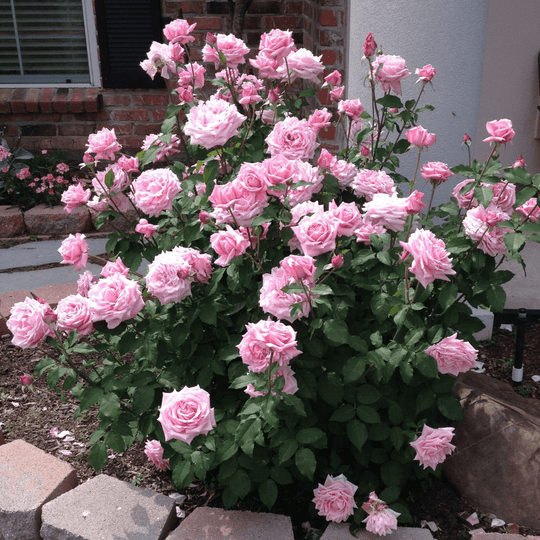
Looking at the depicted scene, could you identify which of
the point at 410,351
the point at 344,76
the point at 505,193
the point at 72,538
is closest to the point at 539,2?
the point at 344,76

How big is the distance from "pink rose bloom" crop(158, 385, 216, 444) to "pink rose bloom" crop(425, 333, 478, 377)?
59cm

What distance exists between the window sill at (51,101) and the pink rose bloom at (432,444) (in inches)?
134

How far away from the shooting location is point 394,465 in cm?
156

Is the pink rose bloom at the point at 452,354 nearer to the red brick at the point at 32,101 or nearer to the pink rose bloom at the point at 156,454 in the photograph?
the pink rose bloom at the point at 156,454

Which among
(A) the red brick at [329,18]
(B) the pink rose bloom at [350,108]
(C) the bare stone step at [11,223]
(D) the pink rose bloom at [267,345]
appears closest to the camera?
(D) the pink rose bloom at [267,345]

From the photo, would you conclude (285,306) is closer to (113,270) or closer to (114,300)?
(114,300)

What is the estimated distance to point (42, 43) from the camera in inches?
169

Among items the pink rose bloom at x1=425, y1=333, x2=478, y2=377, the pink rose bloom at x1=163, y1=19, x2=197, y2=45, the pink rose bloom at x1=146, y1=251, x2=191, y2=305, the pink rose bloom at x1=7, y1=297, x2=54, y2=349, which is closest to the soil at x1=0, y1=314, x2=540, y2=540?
the pink rose bloom at x1=425, y1=333, x2=478, y2=377

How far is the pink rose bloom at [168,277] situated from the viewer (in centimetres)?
130

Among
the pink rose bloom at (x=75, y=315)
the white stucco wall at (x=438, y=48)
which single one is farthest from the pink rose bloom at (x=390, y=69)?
the pink rose bloom at (x=75, y=315)

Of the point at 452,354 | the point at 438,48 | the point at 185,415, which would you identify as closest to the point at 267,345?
the point at 185,415

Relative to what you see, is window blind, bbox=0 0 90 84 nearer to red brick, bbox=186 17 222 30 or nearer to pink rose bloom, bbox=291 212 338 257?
red brick, bbox=186 17 222 30

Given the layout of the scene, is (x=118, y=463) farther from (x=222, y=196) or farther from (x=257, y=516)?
(x=222, y=196)

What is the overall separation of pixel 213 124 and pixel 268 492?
3.13 feet
